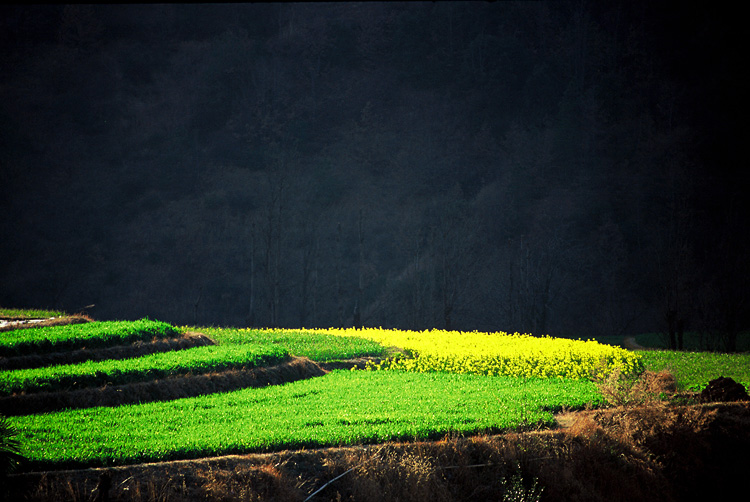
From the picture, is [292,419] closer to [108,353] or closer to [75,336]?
[108,353]

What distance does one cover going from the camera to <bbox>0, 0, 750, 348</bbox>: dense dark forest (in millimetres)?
53594

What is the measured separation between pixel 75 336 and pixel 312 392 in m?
6.91

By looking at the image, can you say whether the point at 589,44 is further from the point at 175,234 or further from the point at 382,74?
the point at 175,234

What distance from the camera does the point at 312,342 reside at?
24.6m

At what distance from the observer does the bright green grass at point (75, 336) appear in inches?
650

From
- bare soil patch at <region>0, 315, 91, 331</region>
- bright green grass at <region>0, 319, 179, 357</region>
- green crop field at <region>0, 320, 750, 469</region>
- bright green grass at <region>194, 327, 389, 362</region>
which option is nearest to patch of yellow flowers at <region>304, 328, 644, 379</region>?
green crop field at <region>0, 320, 750, 469</region>

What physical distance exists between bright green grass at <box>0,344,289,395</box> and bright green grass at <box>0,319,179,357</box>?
39.5 inches

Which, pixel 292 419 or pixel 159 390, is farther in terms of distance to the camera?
pixel 159 390

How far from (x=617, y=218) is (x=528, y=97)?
21676mm

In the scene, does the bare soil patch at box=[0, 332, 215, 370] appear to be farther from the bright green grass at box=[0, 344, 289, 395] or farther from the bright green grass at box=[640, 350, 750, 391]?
the bright green grass at box=[640, 350, 750, 391]

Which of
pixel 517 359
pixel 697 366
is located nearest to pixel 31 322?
pixel 517 359

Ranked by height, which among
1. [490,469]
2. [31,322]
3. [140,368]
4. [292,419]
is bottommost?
[490,469]

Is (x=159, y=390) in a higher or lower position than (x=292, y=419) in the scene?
higher

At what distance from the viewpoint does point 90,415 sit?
1292cm
